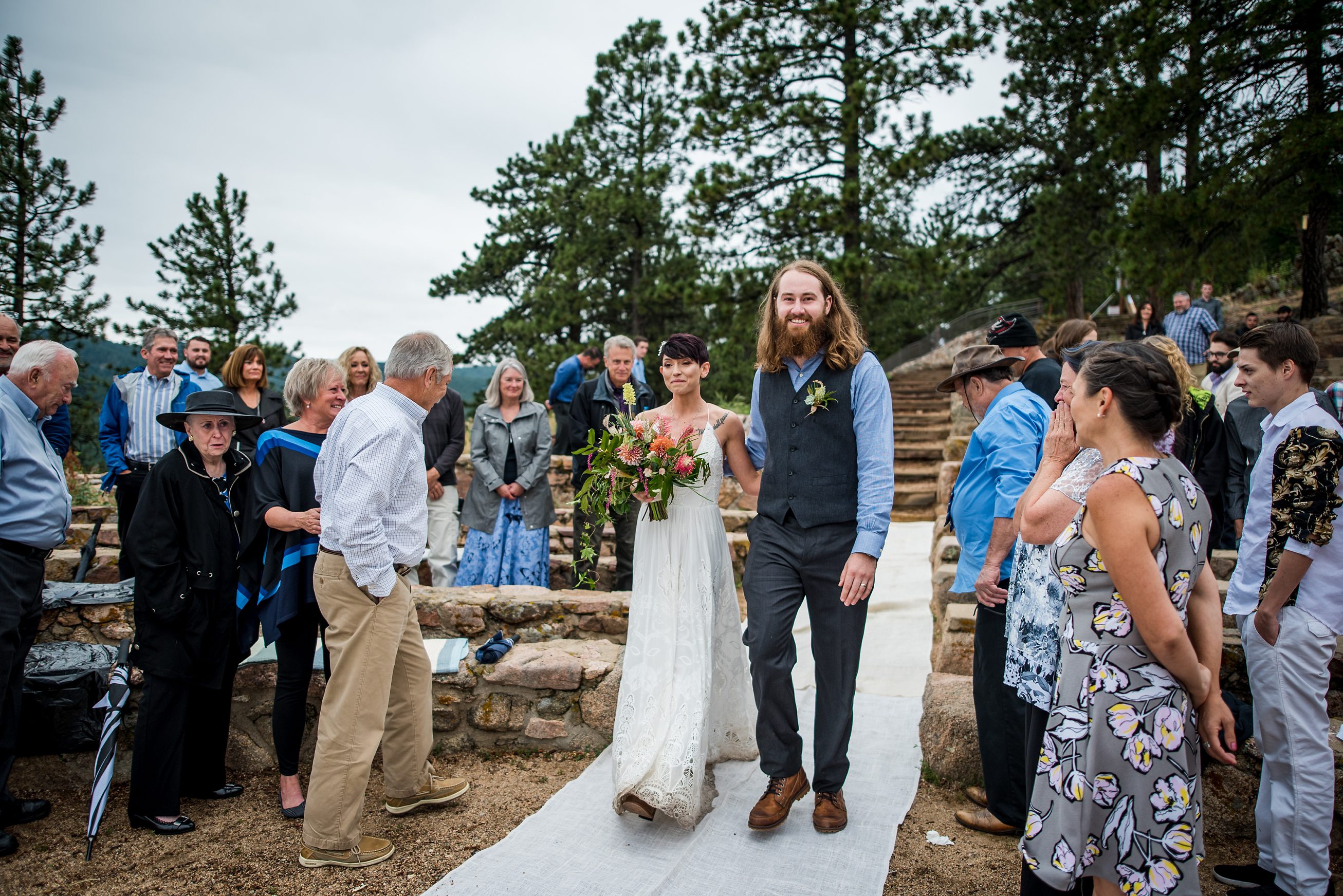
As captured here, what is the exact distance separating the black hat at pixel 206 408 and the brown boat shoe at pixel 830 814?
2.97 meters

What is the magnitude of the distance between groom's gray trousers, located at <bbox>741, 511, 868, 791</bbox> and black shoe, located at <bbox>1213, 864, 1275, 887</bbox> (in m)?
1.33

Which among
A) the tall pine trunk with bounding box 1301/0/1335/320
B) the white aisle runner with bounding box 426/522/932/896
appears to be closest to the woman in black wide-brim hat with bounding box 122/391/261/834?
the white aisle runner with bounding box 426/522/932/896

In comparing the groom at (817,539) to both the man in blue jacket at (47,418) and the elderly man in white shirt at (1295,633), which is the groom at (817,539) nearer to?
the elderly man in white shirt at (1295,633)

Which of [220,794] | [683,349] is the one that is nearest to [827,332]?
[683,349]

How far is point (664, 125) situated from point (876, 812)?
18.8m

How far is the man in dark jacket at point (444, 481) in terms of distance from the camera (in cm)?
625

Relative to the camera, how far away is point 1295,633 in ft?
8.93

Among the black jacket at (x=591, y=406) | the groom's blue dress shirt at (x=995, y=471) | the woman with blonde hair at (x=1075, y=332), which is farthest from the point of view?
the black jacket at (x=591, y=406)

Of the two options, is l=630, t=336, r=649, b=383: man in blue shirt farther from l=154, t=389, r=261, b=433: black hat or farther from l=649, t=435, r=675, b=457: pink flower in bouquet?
l=154, t=389, r=261, b=433: black hat

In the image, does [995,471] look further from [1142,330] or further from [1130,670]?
[1142,330]

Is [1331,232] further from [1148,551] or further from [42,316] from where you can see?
[42,316]

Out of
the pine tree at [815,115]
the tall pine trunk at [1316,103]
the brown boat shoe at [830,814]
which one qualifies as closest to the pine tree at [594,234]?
the pine tree at [815,115]

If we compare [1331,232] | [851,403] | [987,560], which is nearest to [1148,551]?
[987,560]

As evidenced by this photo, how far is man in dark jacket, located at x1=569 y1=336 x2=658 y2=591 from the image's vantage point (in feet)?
19.7
